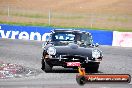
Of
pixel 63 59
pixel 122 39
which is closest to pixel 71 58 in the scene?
pixel 63 59

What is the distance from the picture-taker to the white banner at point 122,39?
3266 cm

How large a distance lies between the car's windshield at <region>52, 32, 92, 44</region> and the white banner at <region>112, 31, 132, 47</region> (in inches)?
585

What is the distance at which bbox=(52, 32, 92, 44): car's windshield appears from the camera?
58.2ft

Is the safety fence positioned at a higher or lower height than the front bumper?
lower

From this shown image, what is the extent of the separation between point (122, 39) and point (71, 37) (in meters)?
15.5

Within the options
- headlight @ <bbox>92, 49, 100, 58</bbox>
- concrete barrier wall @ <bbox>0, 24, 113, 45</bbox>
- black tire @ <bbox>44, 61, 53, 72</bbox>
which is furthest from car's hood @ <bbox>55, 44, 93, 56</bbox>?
concrete barrier wall @ <bbox>0, 24, 113, 45</bbox>

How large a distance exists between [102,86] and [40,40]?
23.3 meters

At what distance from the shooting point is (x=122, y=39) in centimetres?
3303

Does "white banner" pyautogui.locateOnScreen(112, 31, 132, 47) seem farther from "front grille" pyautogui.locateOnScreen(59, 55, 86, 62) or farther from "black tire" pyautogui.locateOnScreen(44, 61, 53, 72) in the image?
"front grille" pyautogui.locateOnScreen(59, 55, 86, 62)

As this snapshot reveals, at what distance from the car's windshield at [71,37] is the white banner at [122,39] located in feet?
48.7

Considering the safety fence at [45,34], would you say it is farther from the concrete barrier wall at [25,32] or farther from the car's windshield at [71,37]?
the car's windshield at [71,37]

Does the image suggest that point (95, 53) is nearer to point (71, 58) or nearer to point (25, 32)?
point (71, 58)

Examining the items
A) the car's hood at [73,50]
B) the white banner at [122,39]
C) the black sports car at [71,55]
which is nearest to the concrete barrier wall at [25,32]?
the white banner at [122,39]

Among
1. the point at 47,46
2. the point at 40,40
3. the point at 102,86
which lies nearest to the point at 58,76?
the point at 47,46
